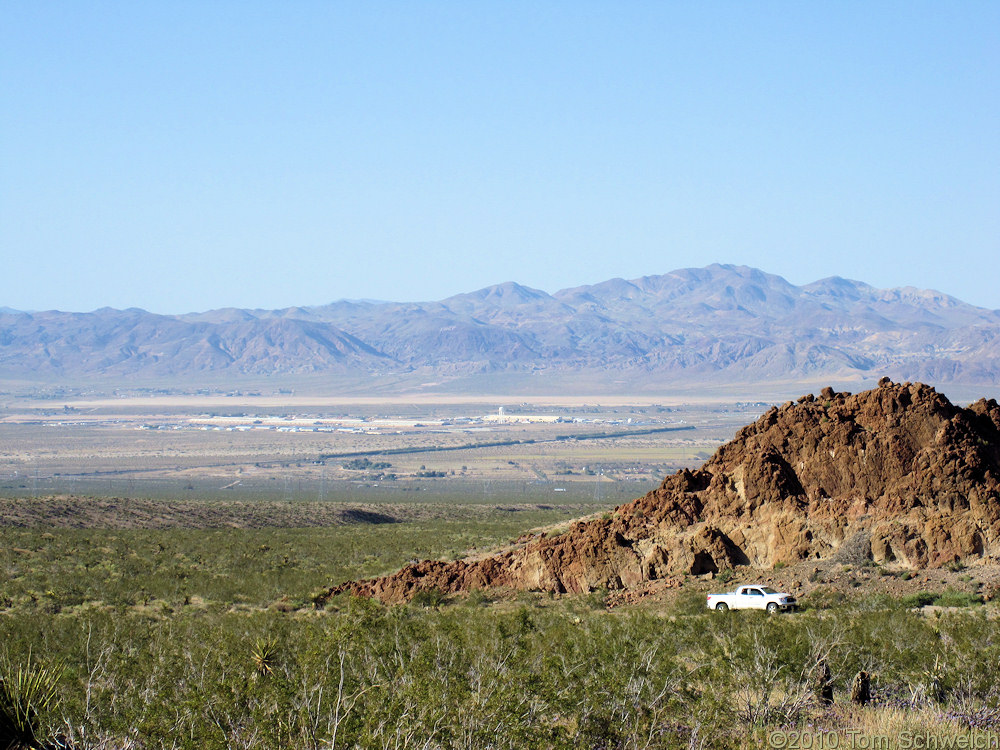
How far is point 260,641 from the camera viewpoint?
1797 cm

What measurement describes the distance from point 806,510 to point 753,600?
4.97 meters

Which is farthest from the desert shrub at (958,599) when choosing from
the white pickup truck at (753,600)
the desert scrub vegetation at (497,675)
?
→ the white pickup truck at (753,600)

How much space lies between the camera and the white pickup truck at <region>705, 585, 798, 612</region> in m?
24.1

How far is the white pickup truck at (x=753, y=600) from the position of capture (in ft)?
79.0

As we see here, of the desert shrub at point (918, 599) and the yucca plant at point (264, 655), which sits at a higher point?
the yucca plant at point (264, 655)

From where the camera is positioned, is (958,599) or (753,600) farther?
(753,600)

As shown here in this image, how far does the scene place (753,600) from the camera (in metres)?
24.4

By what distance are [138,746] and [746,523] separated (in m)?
19.1

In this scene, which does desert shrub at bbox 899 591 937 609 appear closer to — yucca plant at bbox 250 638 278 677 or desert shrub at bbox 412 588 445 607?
desert shrub at bbox 412 588 445 607

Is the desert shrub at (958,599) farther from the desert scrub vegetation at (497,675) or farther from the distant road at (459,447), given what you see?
the distant road at (459,447)

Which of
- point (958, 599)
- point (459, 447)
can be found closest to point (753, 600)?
point (958, 599)

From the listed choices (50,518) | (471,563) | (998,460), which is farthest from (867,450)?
(50,518)

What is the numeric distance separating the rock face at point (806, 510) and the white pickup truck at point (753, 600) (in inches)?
119

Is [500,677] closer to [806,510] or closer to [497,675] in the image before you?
[497,675]
